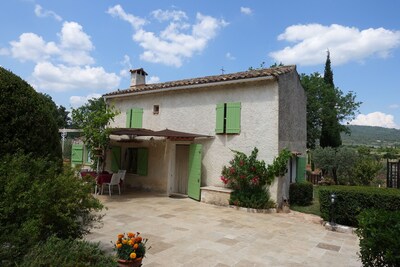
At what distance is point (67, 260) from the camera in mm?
3316

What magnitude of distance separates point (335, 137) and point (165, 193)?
738 inches

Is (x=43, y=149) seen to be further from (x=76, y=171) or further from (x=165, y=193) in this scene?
(x=165, y=193)

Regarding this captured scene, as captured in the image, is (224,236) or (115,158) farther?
(115,158)

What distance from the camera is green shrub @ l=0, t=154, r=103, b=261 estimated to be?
11.5ft

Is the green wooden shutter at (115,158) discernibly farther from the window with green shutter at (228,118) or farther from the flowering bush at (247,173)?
the flowering bush at (247,173)

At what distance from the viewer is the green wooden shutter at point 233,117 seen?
39.1 ft

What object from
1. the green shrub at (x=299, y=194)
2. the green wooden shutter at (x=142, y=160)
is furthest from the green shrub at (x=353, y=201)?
the green wooden shutter at (x=142, y=160)

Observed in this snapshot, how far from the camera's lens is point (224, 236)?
711cm

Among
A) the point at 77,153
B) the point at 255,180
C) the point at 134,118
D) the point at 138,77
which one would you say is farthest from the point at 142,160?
the point at 138,77

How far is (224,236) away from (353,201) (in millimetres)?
4291

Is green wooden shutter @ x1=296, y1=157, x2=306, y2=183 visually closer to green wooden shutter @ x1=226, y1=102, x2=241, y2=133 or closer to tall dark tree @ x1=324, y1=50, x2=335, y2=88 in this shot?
green wooden shutter @ x1=226, y1=102, x2=241, y2=133

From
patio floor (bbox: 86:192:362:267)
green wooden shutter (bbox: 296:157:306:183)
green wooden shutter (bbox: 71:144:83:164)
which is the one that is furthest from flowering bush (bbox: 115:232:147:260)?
green wooden shutter (bbox: 71:144:83:164)

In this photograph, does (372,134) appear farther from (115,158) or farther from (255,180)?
(115,158)

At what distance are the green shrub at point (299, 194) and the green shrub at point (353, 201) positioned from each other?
135 inches
